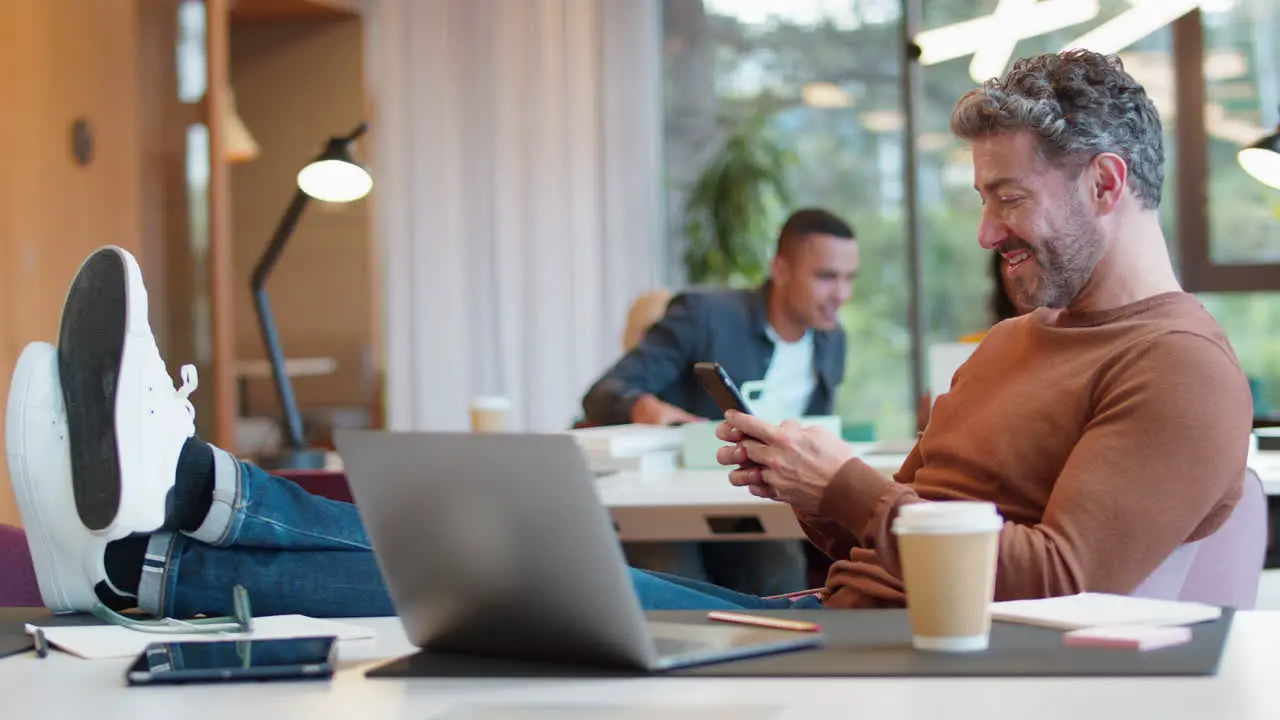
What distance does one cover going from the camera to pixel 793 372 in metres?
4.43

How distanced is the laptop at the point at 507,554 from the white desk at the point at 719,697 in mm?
52

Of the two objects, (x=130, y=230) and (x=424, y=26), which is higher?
(x=424, y=26)

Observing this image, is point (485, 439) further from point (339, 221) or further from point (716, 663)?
point (339, 221)

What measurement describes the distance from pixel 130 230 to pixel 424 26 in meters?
1.98

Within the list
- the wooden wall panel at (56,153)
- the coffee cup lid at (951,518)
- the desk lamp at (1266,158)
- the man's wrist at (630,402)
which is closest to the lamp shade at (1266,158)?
the desk lamp at (1266,158)

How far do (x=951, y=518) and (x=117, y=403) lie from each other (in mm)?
810

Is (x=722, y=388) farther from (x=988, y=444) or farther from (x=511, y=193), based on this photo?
(x=511, y=193)

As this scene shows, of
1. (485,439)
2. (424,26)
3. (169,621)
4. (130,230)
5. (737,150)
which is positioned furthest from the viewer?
(424,26)

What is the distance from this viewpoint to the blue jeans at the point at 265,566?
1546 millimetres

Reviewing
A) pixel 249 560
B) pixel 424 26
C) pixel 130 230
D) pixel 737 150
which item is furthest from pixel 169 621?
pixel 424 26

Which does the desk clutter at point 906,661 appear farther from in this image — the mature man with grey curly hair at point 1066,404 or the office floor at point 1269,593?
the office floor at point 1269,593

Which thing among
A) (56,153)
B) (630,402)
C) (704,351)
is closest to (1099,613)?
(630,402)

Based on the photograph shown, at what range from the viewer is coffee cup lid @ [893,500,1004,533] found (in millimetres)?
1142

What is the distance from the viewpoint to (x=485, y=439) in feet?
3.66
